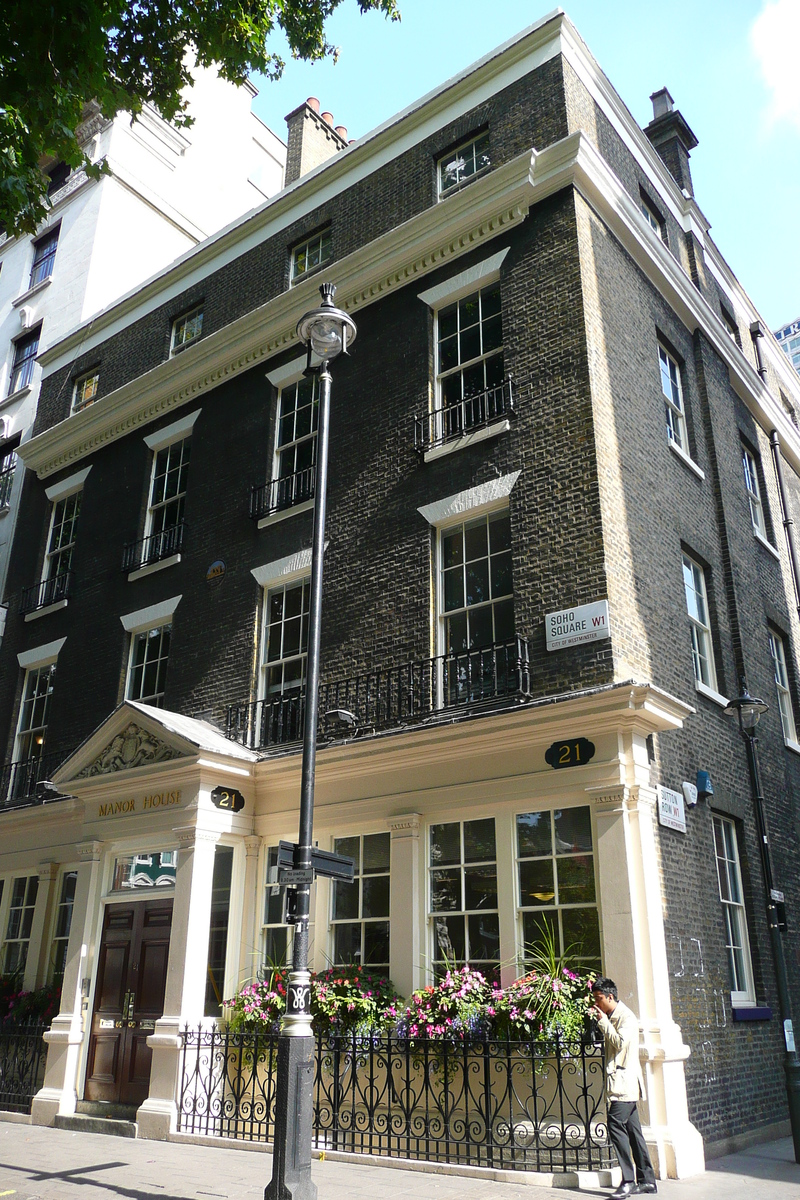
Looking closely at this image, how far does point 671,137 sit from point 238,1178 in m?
17.7

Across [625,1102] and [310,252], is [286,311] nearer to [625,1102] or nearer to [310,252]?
[310,252]

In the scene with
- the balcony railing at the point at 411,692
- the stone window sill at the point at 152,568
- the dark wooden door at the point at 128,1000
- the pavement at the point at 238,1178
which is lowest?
the pavement at the point at 238,1178

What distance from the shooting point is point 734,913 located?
1216 cm

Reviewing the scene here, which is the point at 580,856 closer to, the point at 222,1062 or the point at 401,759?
the point at 401,759

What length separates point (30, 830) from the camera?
645 inches

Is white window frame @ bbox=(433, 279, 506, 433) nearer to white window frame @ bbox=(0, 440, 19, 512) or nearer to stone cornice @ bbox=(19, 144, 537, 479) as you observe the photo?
stone cornice @ bbox=(19, 144, 537, 479)

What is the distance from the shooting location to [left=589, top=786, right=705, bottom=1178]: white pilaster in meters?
8.70

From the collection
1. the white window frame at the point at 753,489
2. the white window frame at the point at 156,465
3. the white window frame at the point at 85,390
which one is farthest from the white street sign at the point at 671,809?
the white window frame at the point at 85,390

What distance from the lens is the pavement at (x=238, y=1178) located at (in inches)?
309

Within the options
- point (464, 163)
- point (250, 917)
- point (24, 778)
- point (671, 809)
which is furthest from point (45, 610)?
point (671, 809)

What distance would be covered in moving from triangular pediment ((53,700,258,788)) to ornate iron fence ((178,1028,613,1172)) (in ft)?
11.0

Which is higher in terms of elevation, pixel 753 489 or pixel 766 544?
pixel 753 489

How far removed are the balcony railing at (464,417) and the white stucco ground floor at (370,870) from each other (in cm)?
403

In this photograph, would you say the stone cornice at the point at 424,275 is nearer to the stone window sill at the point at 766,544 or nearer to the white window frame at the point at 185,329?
the white window frame at the point at 185,329
